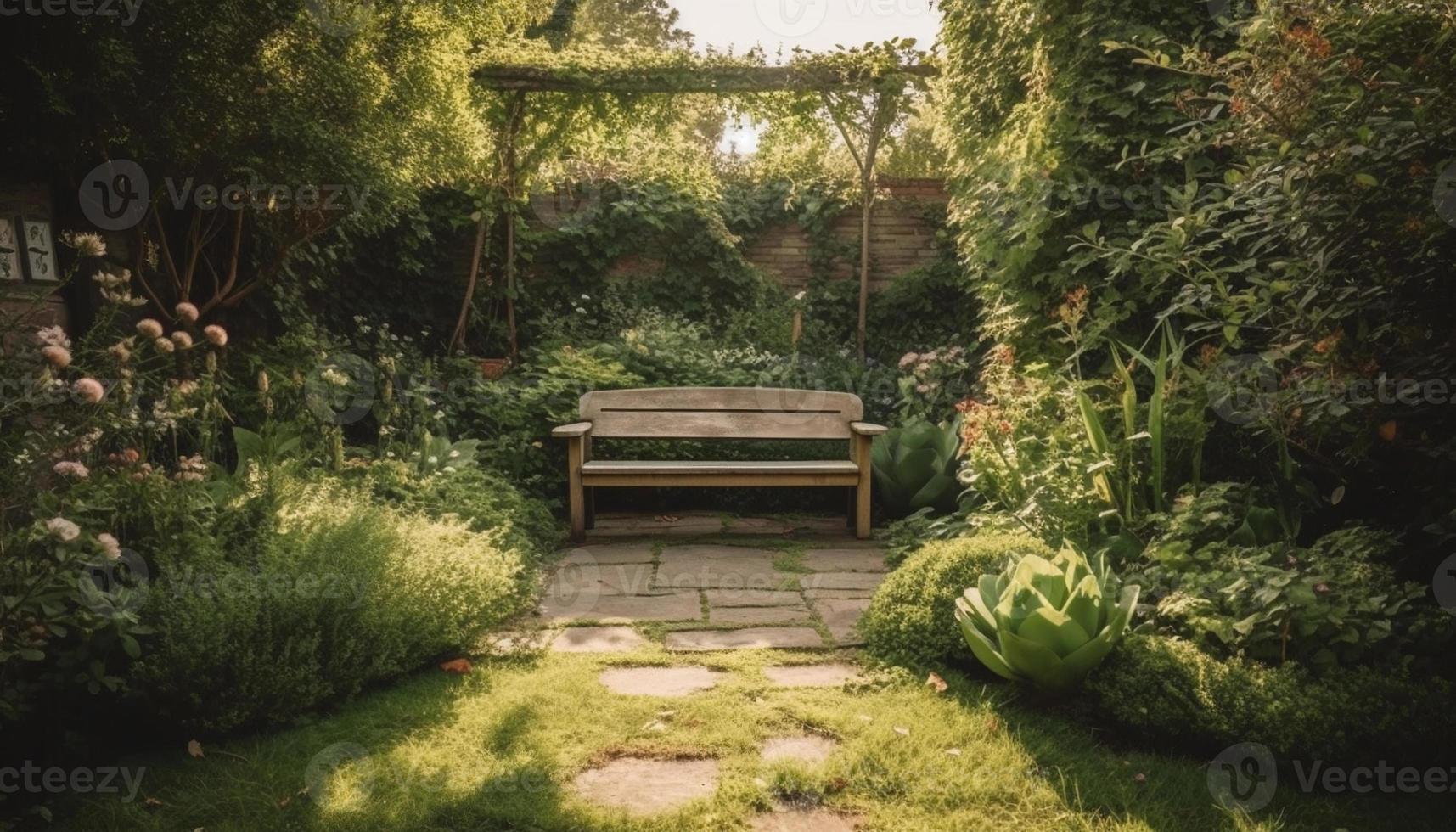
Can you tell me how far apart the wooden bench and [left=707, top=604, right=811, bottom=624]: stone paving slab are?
142 cm

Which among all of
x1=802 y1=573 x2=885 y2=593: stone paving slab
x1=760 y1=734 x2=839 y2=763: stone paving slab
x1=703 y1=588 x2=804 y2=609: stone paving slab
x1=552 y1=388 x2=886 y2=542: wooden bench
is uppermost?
x1=552 y1=388 x2=886 y2=542: wooden bench

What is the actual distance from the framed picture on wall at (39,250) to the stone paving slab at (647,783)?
10.6ft

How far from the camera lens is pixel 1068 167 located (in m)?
4.62

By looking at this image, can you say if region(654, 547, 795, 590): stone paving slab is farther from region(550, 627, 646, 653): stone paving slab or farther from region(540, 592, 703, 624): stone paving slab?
region(550, 627, 646, 653): stone paving slab

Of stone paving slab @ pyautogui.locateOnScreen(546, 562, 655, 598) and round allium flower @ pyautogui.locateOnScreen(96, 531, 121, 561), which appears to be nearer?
round allium flower @ pyautogui.locateOnScreen(96, 531, 121, 561)

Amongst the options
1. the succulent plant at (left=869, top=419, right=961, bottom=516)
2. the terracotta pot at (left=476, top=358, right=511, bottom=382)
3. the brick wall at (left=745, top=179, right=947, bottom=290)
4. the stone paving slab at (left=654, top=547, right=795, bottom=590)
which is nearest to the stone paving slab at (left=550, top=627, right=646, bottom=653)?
the stone paving slab at (left=654, top=547, right=795, bottom=590)

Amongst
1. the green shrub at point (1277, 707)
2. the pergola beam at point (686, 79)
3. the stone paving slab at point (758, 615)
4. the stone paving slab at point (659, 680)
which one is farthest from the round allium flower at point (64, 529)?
the pergola beam at point (686, 79)

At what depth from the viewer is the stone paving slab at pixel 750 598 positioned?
4273 mm

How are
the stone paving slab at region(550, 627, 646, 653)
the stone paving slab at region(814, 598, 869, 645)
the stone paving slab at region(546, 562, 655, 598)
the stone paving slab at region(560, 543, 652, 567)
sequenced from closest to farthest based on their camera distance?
1. the stone paving slab at region(550, 627, 646, 653)
2. the stone paving slab at region(814, 598, 869, 645)
3. the stone paving slab at region(546, 562, 655, 598)
4. the stone paving slab at region(560, 543, 652, 567)

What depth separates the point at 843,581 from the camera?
15.3 ft

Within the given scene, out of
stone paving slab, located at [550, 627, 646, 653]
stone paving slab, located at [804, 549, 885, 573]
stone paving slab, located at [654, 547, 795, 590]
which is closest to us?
stone paving slab, located at [550, 627, 646, 653]

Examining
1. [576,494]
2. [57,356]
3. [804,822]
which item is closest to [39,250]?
[57,356]

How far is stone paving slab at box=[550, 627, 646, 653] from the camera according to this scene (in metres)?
3.63

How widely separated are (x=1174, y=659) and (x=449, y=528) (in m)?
2.86
